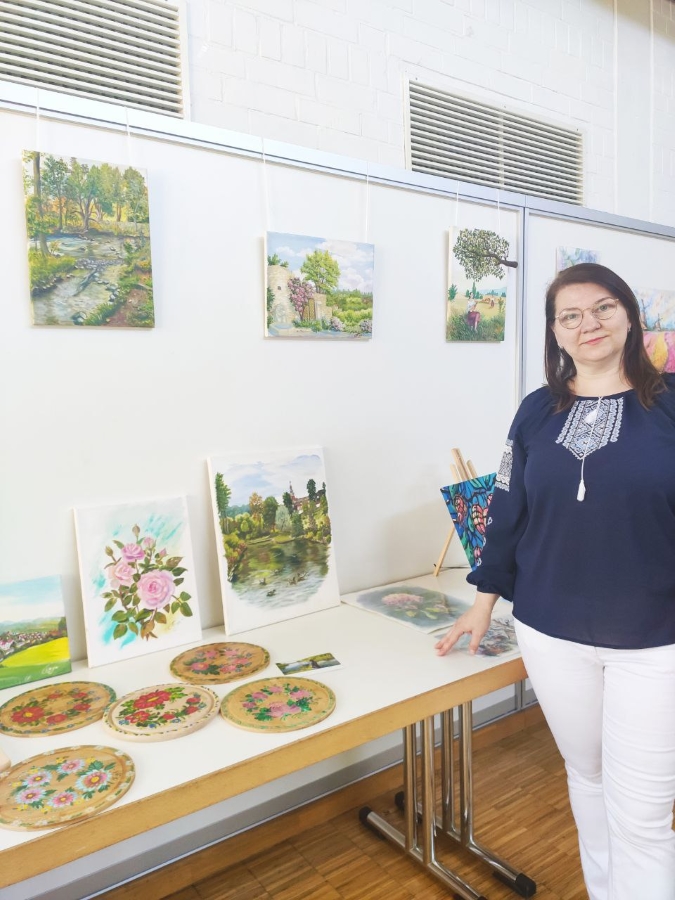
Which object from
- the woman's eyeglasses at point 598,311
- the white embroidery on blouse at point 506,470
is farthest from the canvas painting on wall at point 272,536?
the woman's eyeglasses at point 598,311

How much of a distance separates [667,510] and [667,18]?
10.6 feet

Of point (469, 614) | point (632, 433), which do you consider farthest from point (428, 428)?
point (632, 433)

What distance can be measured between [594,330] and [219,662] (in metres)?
1.02

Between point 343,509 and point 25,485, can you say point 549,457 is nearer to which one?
point 343,509

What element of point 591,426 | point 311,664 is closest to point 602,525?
point 591,426

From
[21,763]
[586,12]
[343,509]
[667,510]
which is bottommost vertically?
[21,763]

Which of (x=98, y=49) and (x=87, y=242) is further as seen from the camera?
(x=98, y=49)

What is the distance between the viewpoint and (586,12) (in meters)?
2.98

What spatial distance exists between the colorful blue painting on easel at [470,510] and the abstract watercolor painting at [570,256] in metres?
0.91

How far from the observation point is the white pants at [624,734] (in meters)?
1.23

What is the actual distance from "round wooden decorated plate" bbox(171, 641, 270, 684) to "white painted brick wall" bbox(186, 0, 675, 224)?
1457 millimetres

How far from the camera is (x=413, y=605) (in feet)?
6.07

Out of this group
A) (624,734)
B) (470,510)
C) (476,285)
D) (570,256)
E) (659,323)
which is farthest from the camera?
(659,323)

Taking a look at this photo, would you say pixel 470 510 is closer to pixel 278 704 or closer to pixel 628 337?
pixel 628 337
